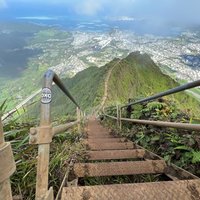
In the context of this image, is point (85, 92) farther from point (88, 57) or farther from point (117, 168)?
point (88, 57)

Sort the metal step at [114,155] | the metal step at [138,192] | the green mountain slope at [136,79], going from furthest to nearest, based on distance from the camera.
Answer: the green mountain slope at [136,79]
the metal step at [114,155]
the metal step at [138,192]

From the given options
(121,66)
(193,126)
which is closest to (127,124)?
(193,126)

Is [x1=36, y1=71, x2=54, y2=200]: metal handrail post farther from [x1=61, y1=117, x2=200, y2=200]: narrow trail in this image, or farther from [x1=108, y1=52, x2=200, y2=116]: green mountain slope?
[x1=108, y1=52, x2=200, y2=116]: green mountain slope

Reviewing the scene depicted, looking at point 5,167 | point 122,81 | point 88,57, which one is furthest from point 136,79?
point 5,167

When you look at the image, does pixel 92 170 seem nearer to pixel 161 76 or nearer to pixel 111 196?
pixel 111 196

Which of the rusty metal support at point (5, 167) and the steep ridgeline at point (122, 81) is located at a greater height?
the steep ridgeline at point (122, 81)

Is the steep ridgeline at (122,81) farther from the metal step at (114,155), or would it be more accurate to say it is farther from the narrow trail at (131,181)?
the narrow trail at (131,181)

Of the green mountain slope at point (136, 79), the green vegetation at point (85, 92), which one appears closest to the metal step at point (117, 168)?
the green vegetation at point (85, 92)
